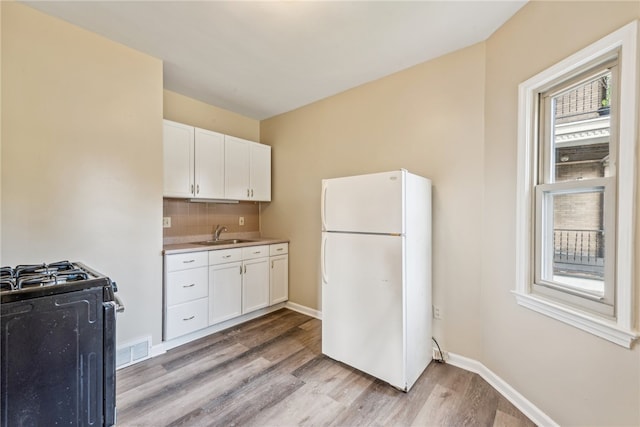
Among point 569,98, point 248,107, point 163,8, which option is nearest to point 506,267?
point 569,98

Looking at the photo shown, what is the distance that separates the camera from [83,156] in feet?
6.61

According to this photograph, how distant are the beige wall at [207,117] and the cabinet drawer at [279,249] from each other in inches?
64.0

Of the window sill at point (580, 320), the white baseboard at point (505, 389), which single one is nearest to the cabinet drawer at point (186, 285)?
the white baseboard at point (505, 389)

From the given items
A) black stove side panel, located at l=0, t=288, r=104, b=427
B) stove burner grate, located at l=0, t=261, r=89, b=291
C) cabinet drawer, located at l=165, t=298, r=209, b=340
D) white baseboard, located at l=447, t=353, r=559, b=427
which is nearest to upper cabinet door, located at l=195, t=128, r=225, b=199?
cabinet drawer, located at l=165, t=298, r=209, b=340

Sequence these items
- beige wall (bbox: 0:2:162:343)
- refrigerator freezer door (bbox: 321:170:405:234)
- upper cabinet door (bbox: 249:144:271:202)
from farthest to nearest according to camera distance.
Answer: upper cabinet door (bbox: 249:144:271:202) < refrigerator freezer door (bbox: 321:170:405:234) < beige wall (bbox: 0:2:162:343)

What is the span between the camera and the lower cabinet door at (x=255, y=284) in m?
3.06

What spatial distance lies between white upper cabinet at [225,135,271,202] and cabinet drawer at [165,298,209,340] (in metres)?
1.26

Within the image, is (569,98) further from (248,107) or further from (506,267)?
(248,107)

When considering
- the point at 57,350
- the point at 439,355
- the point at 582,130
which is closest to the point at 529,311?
the point at 439,355

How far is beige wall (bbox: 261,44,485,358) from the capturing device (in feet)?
7.16

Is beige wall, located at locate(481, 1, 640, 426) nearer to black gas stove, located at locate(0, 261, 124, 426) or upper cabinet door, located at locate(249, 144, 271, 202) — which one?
black gas stove, located at locate(0, 261, 124, 426)

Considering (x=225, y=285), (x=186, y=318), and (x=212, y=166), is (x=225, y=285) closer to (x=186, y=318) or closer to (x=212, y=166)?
(x=186, y=318)

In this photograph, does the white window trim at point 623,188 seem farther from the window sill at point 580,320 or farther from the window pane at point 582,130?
the window pane at point 582,130

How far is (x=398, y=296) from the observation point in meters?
1.93
